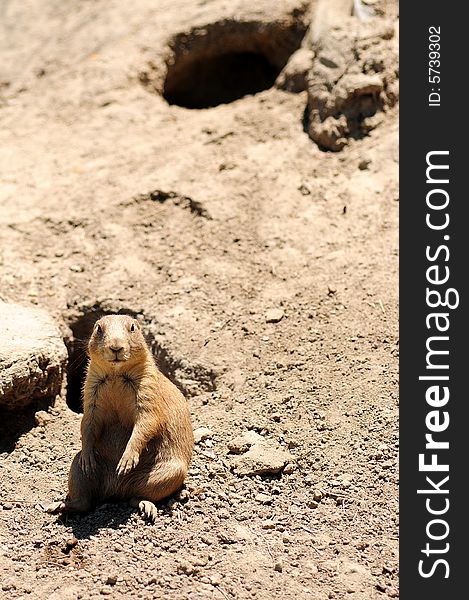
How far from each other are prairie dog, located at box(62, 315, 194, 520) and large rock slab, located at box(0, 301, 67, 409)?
0.93 m

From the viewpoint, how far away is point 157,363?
300 inches

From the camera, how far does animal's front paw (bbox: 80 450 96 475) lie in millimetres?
5906

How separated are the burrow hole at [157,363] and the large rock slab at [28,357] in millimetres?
309

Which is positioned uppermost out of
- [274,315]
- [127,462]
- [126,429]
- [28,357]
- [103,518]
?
[274,315]

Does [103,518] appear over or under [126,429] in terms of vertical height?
under

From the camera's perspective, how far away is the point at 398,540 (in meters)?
5.47

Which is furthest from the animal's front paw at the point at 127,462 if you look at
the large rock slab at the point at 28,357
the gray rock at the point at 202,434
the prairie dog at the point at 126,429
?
the large rock slab at the point at 28,357

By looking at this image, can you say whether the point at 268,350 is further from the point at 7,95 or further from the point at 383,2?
the point at 7,95

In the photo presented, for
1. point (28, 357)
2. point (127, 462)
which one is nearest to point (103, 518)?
point (127, 462)

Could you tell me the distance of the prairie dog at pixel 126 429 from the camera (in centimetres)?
586

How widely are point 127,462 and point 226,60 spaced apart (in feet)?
23.1

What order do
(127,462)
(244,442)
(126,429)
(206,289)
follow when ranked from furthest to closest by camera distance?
(206,289) → (244,442) → (126,429) → (127,462)

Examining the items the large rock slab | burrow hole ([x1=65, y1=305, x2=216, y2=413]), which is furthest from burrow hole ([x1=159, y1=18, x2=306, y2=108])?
the large rock slab

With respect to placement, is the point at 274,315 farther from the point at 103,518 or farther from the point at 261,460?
the point at 103,518
